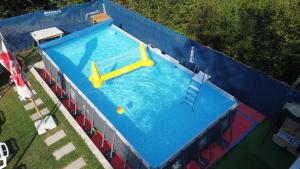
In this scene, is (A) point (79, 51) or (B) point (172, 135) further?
(A) point (79, 51)

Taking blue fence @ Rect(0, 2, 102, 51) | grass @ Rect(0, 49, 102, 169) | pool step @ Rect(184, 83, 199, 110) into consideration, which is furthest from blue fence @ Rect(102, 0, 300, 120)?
grass @ Rect(0, 49, 102, 169)

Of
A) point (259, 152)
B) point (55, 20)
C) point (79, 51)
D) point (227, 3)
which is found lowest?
A: point (259, 152)

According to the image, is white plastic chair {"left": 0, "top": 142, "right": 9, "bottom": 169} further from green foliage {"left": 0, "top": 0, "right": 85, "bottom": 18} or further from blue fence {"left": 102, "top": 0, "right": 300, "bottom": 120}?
green foliage {"left": 0, "top": 0, "right": 85, "bottom": 18}

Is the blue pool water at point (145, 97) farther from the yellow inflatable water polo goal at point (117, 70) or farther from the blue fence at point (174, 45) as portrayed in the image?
the blue fence at point (174, 45)

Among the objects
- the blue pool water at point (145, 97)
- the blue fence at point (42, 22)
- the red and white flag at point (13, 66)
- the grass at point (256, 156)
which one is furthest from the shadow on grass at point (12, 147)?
the grass at point (256, 156)

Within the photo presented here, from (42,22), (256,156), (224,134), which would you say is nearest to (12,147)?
(42,22)

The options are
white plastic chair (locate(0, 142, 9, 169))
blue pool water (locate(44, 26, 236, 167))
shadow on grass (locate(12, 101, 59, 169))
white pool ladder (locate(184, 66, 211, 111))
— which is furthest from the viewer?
white pool ladder (locate(184, 66, 211, 111))

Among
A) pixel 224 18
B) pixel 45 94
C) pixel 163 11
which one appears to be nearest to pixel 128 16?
pixel 163 11

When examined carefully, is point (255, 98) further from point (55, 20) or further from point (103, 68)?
point (55, 20)
